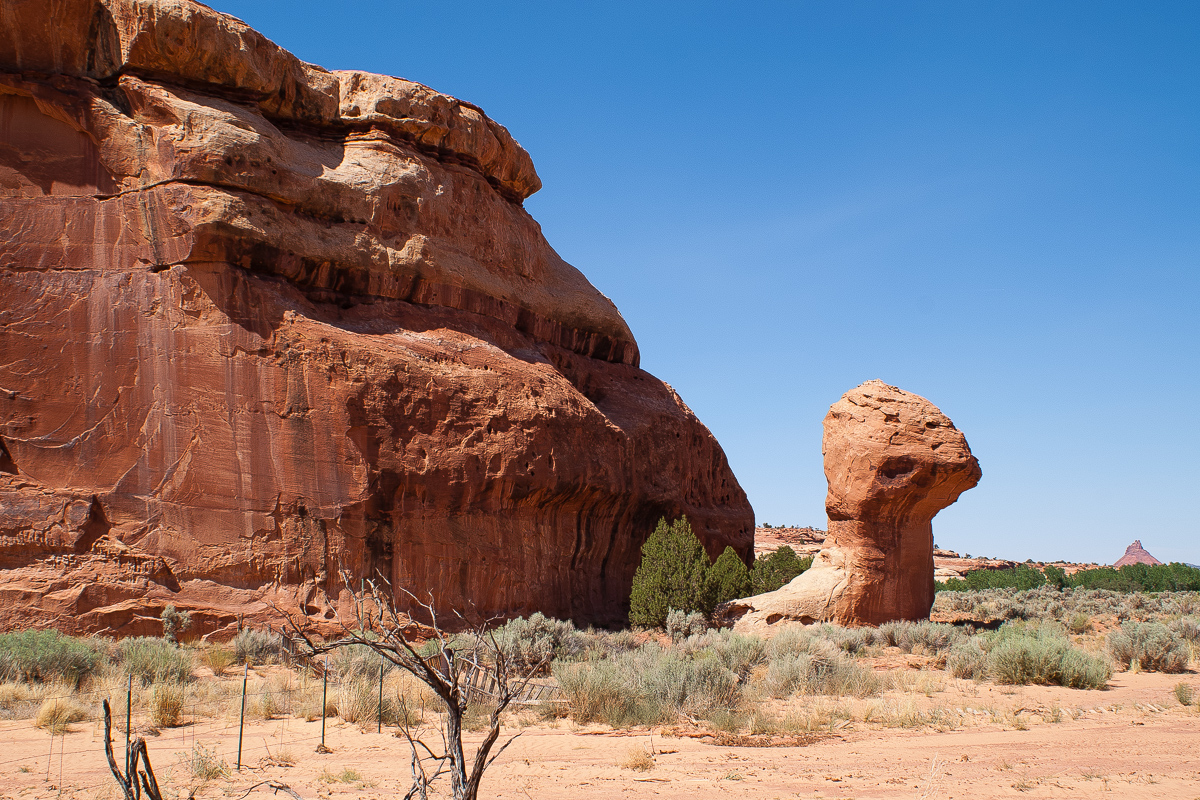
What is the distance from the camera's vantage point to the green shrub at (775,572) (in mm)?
23703

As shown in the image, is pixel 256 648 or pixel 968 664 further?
pixel 256 648

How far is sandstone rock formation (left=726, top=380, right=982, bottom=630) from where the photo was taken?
18391mm

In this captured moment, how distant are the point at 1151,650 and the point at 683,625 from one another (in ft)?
27.6

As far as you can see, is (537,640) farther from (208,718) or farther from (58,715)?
(58,715)

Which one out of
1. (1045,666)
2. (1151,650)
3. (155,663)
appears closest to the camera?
(155,663)

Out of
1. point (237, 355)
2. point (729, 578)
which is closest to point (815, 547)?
point (729, 578)

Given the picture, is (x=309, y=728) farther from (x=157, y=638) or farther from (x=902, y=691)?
(x=902, y=691)

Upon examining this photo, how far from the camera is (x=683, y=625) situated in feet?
61.8

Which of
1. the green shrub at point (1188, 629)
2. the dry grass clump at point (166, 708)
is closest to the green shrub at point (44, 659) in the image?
the dry grass clump at point (166, 708)

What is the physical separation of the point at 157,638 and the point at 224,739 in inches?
260

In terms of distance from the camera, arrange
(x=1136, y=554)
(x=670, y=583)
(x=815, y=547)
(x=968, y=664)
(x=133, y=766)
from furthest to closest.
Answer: (x=1136, y=554) < (x=815, y=547) < (x=670, y=583) < (x=968, y=664) < (x=133, y=766)

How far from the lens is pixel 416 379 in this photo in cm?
1889

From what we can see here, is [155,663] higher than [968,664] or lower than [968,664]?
higher

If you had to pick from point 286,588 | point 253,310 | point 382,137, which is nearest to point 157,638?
point 286,588
